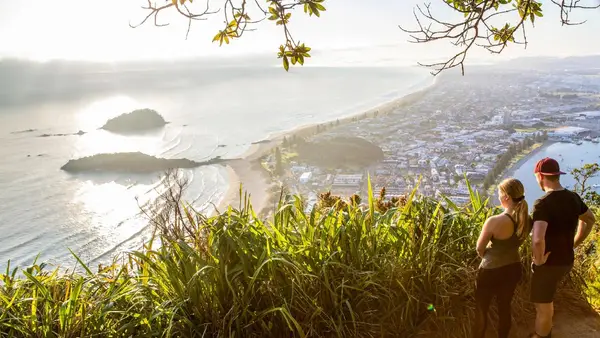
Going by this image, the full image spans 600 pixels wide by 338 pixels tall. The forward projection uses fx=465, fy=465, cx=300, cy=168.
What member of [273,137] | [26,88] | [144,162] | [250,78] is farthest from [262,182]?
[250,78]

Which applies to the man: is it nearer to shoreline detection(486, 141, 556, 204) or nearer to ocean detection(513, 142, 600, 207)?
shoreline detection(486, 141, 556, 204)

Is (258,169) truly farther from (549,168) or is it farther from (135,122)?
(549,168)

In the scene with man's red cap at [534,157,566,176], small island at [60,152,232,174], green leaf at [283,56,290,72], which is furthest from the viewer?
small island at [60,152,232,174]

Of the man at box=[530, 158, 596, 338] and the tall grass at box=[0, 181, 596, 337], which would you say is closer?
the tall grass at box=[0, 181, 596, 337]

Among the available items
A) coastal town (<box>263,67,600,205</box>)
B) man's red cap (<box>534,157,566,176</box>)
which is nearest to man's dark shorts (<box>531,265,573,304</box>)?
man's red cap (<box>534,157,566,176</box>)

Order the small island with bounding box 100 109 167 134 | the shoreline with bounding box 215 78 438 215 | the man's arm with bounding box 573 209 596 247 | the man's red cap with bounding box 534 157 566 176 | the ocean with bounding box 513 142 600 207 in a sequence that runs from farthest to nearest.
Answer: the small island with bounding box 100 109 167 134 < the shoreline with bounding box 215 78 438 215 < the ocean with bounding box 513 142 600 207 < the man's arm with bounding box 573 209 596 247 < the man's red cap with bounding box 534 157 566 176

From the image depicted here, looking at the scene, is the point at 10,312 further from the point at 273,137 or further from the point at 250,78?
the point at 250,78

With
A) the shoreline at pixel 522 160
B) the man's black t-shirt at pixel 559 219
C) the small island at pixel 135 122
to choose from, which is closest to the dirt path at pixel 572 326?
the man's black t-shirt at pixel 559 219

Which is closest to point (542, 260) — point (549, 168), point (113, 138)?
point (549, 168)
